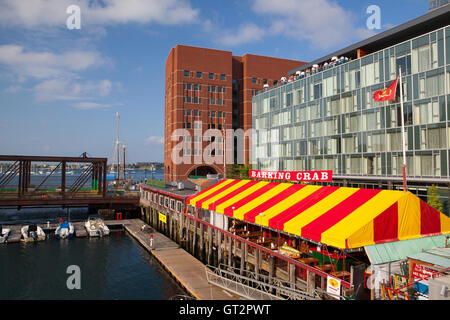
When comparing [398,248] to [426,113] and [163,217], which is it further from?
[163,217]

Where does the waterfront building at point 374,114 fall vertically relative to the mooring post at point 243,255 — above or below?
above

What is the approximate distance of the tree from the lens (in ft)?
103

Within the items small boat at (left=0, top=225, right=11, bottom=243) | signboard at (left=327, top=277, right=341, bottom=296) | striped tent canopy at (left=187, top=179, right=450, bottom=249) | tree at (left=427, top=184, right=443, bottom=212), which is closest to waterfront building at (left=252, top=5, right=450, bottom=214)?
tree at (left=427, top=184, right=443, bottom=212)

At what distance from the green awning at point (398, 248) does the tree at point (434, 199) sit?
12186 millimetres

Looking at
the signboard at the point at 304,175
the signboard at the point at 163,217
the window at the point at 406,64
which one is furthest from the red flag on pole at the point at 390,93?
the signboard at the point at 163,217

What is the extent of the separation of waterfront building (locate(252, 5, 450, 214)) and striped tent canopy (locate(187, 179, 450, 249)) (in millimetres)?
16346

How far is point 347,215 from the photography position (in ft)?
66.0

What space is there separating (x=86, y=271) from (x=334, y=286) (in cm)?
2599

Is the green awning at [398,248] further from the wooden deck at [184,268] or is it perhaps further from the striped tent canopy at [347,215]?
the wooden deck at [184,268]

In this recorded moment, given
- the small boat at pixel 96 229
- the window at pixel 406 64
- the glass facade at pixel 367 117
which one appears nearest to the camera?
the glass facade at pixel 367 117

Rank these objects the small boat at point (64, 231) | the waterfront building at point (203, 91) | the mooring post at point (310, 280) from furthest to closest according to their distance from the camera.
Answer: the waterfront building at point (203, 91) < the small boat at point (64, 231) < the mooring post at point (310, 280)

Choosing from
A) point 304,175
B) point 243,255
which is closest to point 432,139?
point 304,175

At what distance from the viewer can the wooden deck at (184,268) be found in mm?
23000
